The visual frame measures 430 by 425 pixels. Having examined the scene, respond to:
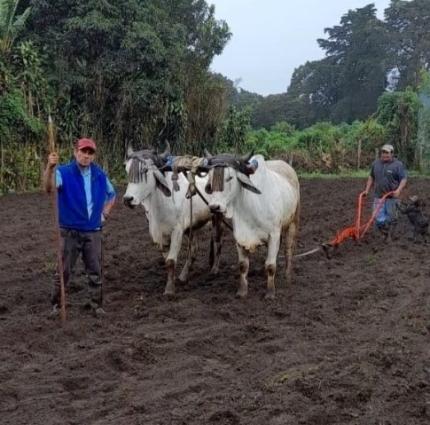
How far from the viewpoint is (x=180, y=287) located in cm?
862

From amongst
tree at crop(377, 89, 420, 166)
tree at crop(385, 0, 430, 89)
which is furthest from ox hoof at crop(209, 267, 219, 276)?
tree at crop(385, 0, 430, 89)

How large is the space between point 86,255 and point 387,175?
5585 mm

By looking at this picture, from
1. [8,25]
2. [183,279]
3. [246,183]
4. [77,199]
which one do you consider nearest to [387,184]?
[183,279]

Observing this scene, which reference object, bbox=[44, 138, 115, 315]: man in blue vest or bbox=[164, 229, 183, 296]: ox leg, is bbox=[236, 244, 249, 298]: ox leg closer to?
bbox=[164, 229, 183, 296]: ox leg

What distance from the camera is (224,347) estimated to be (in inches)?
245

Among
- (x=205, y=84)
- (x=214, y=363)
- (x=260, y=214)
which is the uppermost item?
(x=205, y=84)

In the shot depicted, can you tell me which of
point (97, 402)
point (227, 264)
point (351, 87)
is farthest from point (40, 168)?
point (351, 87)

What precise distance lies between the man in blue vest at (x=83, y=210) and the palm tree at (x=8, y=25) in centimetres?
1404

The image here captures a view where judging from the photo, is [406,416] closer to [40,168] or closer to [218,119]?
[40,168]

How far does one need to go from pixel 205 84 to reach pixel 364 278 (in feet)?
55.3

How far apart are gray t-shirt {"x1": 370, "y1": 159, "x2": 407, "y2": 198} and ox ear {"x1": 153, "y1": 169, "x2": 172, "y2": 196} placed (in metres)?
4.44

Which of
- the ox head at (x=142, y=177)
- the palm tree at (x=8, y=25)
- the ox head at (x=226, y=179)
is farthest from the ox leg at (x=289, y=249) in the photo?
the palm tree at (x=8, y=25)

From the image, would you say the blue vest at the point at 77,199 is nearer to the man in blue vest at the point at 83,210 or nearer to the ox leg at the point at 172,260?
the man in blue vest at the point at 83,210

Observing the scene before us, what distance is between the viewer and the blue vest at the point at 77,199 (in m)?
7.04
